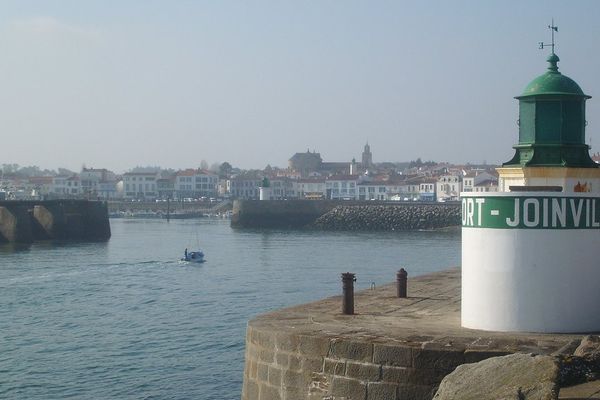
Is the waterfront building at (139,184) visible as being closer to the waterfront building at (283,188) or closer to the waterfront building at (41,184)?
the waterfront building at (41,184)

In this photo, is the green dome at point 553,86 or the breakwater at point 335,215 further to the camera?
the breakwater at point 335,215

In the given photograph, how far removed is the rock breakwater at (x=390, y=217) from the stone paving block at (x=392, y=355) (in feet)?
274

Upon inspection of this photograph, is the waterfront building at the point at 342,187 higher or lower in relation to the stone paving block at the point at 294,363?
higher

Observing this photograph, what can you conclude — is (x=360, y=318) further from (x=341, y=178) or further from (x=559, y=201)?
(x=341, y=178)

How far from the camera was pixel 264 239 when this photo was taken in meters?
74.6

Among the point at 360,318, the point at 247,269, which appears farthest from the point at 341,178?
the point at 360,318

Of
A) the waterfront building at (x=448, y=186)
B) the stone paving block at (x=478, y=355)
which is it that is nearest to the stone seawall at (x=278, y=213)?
the waterfront building at (x=448, y=186)

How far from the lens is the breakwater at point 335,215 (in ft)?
313

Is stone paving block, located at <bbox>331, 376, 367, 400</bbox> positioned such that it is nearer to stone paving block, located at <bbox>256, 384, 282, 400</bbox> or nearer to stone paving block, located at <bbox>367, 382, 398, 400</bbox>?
stone paving block, located at <bbox>367, 382, 398, 400</bbox>

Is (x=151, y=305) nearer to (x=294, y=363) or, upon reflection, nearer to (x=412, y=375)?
(x=294, y=363)

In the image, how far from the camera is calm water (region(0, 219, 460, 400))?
1906 centimetres

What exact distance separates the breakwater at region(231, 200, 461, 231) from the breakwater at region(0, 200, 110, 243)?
75.2ft

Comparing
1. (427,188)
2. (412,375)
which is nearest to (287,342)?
(412,375)

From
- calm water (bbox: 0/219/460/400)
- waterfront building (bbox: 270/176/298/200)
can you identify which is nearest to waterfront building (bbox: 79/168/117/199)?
waterfront building (bbox: 270/176/298/200)
